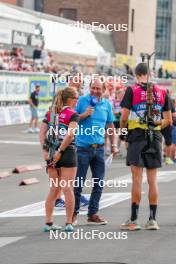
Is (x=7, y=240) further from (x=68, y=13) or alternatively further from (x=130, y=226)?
(x=68, y=13)

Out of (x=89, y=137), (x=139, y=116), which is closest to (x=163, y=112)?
(x=139, y=116)

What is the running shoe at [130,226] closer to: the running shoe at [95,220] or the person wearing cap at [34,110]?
the running shoe at [95,220]

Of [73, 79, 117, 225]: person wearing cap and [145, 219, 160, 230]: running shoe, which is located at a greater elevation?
[73, 79, 117, 225]: person wearing cap

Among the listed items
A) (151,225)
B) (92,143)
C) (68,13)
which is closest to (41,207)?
(92,143)

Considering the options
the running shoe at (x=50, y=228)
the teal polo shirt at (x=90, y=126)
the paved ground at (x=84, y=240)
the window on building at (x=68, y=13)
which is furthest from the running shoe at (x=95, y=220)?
the window on building at (x=68, y=13)

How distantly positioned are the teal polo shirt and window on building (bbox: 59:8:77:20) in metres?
53.3

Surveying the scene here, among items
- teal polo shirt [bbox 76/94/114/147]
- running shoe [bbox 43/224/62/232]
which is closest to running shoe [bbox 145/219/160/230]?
running shoe [bbox 43/224/62/232]

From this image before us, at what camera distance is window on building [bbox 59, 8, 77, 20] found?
63797 mm

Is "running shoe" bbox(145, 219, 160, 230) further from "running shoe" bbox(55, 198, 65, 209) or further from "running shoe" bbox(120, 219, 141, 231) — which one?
"running shoe" bbox(55, 198, 65, 209)

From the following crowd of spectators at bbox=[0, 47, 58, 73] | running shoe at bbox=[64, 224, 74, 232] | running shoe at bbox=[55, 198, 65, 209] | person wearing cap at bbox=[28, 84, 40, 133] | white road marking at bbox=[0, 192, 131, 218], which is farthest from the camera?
crowd of spectators at bbox=[0, 47, 58, 73]

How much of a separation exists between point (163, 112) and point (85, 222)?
5.72 feet

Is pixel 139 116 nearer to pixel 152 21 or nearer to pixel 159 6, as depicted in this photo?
pixel 152 21

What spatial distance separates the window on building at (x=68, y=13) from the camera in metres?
63.8

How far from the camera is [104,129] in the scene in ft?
36.3
